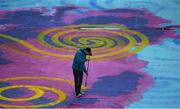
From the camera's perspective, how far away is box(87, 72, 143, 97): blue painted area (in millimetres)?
14914

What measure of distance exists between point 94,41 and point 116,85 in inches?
131

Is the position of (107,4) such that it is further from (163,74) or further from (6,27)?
(163,74)

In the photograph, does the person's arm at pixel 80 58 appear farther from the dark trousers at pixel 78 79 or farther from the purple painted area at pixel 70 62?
the purple painted area at pixel 70 62

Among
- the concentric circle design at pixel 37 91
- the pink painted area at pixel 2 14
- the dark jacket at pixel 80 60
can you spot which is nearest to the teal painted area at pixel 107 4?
the pink painted area at pixel 2 14

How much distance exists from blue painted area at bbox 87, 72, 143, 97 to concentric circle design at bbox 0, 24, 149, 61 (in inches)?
54.4

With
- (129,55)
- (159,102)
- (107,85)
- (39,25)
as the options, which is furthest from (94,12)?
(159,102)

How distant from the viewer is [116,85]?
1536 centimetres

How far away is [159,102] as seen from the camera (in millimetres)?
14367

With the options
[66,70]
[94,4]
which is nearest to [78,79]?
[66,70]

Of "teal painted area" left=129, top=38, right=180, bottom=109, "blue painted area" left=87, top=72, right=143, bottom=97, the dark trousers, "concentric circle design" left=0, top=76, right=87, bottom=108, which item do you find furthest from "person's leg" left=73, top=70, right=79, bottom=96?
"teal painted area" left=129, top=38, right=180, bottom=109

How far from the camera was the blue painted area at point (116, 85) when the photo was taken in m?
14.9

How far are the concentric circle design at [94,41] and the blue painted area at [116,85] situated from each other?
54.4 inches

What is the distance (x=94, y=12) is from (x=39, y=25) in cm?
242

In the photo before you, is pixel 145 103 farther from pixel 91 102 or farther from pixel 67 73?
pixel 67 73
